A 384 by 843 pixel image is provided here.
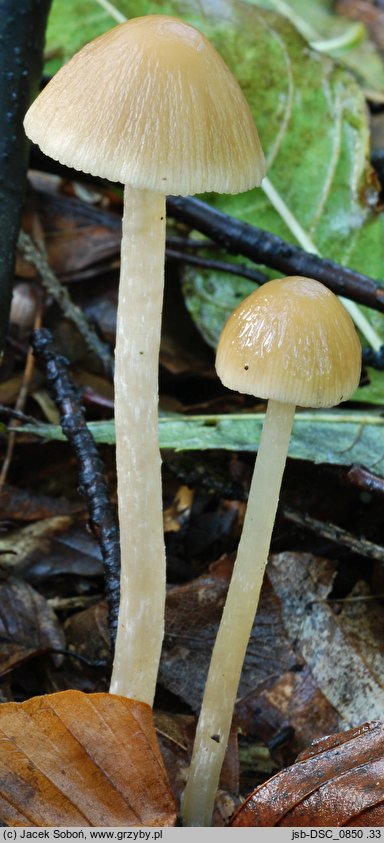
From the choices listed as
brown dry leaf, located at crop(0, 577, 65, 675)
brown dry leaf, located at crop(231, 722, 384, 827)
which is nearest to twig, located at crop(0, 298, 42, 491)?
brown dry leaf, located at crop(0, 577, 65, 675)

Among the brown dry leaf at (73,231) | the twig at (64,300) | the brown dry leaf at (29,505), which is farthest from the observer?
the brown dry leaf at (73,231)

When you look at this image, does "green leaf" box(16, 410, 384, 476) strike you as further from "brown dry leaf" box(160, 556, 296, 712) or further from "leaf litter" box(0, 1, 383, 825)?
"brown dry leaf" box(160, 556, 296, 712)

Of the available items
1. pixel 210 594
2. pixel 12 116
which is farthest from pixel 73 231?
pixel 210 594

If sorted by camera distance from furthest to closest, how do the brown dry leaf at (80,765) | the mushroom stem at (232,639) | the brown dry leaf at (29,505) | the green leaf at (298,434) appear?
1. the brown dry leaf at (29,505)
2. the green leaf at (298,434)
3. the mushroom stem at (232,639)
4. the brown dry leaf at (80,765)

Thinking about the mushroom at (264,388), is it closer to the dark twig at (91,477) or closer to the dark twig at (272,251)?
the dark twig at (91,477)

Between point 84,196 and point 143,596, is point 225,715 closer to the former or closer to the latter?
point 143,596

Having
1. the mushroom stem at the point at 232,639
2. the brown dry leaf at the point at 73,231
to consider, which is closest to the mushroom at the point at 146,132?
the mushroom stem at the point at 232,639
